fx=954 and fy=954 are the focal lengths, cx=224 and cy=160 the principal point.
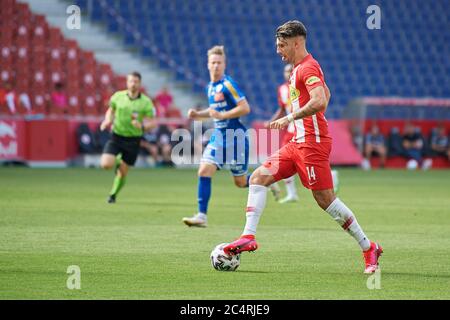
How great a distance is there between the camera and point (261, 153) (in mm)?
28219

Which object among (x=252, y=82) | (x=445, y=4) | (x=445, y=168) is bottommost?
(x=445, y=168)

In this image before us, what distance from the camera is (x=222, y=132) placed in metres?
12.8

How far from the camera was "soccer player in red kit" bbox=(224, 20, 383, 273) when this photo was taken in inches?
334

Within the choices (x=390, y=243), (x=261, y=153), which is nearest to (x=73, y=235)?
(x=390, y=243)

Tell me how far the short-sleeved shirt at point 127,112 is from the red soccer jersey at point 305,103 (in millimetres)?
8105

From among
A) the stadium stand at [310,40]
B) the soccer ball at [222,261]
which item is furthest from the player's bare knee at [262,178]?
the stadium stand at [310,40]

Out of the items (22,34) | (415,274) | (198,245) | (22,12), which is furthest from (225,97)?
(22,12)

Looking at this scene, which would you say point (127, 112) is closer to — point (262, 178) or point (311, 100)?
point (262, 178)

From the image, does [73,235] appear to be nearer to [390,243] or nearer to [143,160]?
[390,243]

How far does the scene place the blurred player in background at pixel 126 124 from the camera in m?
16.3

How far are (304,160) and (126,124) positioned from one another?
27.4 feet

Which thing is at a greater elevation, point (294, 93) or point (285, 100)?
A: point (294, 93)

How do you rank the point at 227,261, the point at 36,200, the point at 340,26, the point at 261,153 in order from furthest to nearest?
the point at 340,26
the point at 261,153
the point at 36,200
the point at 227,261
